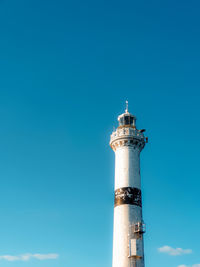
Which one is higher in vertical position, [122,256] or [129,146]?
[129,146]

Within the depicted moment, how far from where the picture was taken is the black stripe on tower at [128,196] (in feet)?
125

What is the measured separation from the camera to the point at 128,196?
3841cm

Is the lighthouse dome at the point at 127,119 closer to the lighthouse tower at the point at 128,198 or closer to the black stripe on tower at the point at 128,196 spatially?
the lighthouse tower at the point at 128,198

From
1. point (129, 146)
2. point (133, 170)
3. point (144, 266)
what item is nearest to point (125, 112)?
point (129, 146)

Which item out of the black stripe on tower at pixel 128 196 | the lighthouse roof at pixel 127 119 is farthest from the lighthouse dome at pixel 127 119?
the black stripe on tower at pixel 128 196

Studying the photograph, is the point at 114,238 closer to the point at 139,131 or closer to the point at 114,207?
the point at 114,207

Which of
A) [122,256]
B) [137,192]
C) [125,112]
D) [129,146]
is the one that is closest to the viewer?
[122,256]

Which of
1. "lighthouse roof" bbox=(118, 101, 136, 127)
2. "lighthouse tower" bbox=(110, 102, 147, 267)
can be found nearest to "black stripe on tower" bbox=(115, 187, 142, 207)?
"lighthouse tower" bbox=(110, 102, 147, 267)

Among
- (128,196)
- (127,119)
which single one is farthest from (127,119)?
(128,196)

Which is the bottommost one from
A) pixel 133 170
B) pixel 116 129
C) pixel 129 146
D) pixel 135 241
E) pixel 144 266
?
pixel 144 266

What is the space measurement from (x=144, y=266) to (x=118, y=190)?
29.5 feet

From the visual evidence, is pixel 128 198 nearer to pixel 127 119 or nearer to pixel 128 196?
pixel 128 196

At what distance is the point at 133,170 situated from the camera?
40.2 meters

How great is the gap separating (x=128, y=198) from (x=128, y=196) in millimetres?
238
